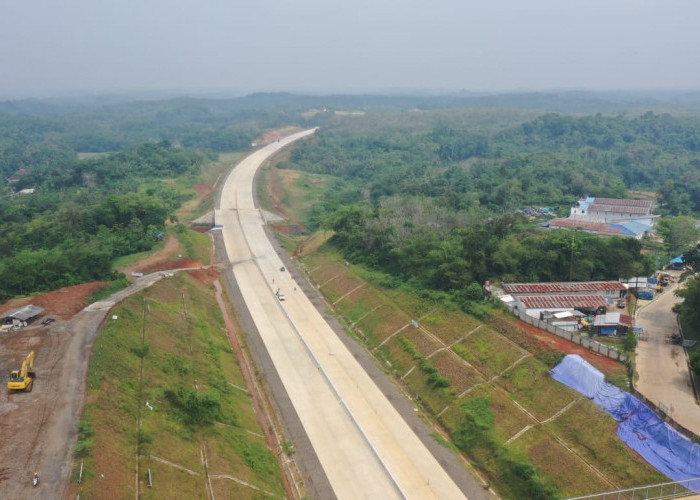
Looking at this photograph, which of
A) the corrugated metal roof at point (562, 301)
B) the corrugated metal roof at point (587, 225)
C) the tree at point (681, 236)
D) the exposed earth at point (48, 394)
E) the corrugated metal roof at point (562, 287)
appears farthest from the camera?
the corrugated metal roof at point (587, 225)

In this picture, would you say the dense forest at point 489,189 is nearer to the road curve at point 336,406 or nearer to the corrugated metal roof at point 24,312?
the road curve at point 336,406

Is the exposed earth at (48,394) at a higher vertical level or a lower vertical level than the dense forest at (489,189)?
higher

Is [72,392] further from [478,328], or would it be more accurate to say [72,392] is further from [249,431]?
[478,328]

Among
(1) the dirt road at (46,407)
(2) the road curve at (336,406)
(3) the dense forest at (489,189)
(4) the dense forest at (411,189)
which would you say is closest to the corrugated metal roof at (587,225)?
(4) the dense forest at (411,189)

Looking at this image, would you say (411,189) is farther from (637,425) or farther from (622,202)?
(637,425)

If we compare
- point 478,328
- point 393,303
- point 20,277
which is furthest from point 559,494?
point 20,277

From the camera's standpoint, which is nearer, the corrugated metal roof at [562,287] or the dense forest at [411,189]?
the corrugated metal roof at [562,287]

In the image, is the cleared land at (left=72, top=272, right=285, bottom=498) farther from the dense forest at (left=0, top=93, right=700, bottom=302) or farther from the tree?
the tree

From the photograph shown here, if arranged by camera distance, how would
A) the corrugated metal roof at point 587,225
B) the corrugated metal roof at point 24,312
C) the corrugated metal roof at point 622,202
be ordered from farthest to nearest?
the corrugated metal roof at point 622,202, the corrugated metal roof at point 587,225, the corrugated metal roof at point 24,312
